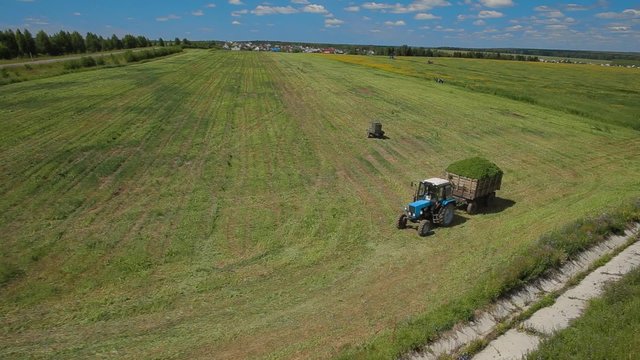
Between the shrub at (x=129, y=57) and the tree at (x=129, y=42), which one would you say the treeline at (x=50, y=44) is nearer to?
the tree at (x=129, y=42)

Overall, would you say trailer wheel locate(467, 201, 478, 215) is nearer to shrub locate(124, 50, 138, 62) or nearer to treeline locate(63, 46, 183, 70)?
treeline locate(63, 46, 183, 70)

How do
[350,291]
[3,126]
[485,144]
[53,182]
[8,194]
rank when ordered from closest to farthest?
[350,291]
[8,194]
[53,182]
[3,126]
[485,144]

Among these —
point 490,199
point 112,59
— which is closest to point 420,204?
point 490,199

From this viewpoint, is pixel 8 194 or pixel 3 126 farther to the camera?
pixel 3 126

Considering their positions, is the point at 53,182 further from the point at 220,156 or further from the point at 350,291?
the point at 350,291

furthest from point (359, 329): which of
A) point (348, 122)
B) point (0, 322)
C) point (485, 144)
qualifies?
point (348, 122)

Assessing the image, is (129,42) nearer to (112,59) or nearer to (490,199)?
(112,59)

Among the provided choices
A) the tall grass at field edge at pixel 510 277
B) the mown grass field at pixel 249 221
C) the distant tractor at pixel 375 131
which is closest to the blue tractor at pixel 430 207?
the mown grass field at pixel 249 221
